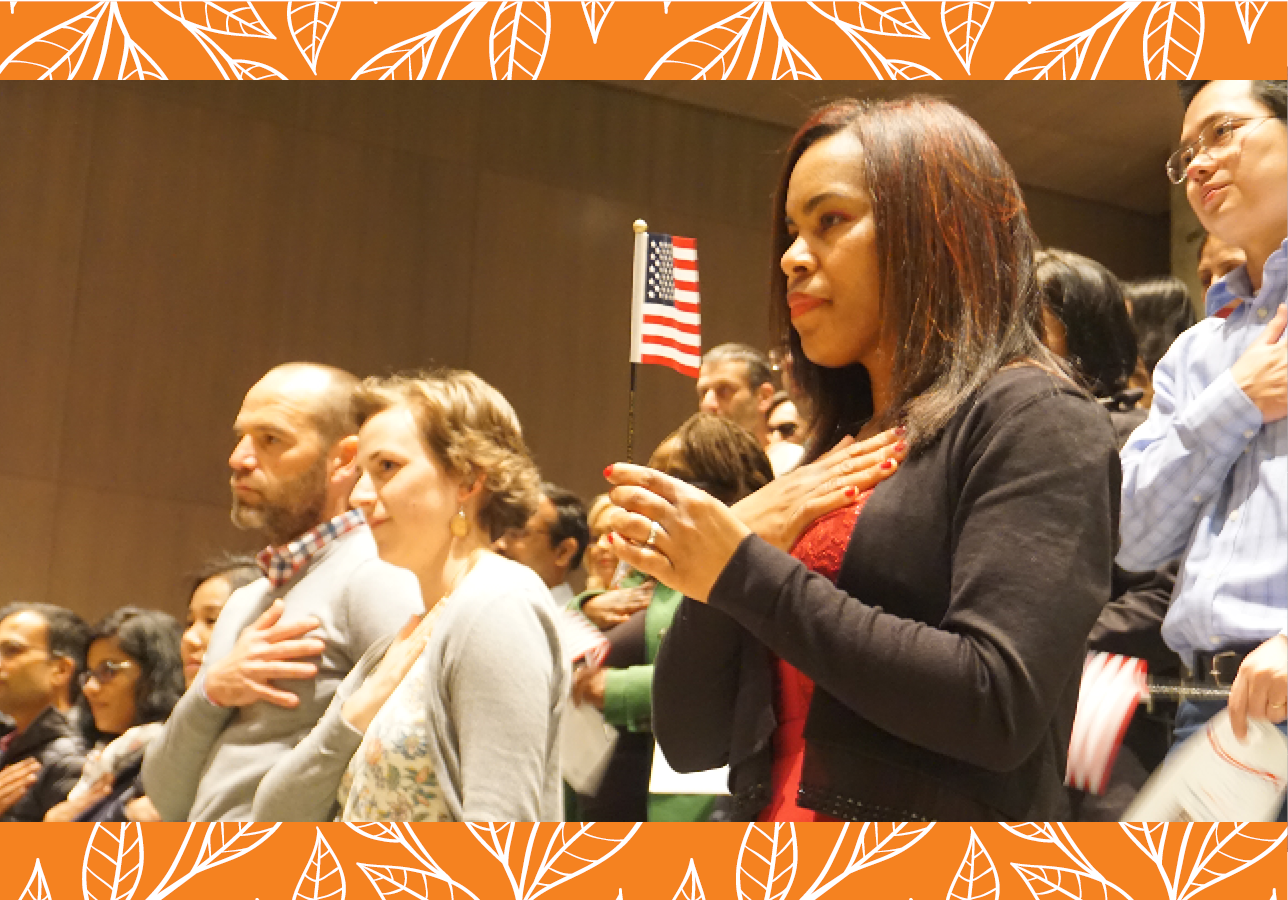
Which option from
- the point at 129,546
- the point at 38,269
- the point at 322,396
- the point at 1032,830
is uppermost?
the point at 38,269

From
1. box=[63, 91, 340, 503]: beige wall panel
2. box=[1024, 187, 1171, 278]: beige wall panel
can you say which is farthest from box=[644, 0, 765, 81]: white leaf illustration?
box=[63, 91, 340, 503]: beige wall panel

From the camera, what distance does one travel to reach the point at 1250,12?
1503 mm

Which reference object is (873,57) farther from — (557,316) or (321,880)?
(557,316)

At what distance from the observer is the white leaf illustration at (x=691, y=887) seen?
3.88 feet

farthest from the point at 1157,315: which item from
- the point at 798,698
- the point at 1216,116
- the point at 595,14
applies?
the point at 798,698

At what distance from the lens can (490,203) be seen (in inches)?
188

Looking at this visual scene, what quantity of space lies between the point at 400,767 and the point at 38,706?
270cm

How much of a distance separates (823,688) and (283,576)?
1.52 metres

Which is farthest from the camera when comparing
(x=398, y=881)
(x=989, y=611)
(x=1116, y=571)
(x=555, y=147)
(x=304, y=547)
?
(x=555, y=147)

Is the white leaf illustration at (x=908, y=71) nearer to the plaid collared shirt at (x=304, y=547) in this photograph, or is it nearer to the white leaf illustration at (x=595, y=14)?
the white leaf illustration at (x=595, y=14)

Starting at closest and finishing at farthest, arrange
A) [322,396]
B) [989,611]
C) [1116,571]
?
1. [989,611]
2. [1116,571]
3. [322,396]

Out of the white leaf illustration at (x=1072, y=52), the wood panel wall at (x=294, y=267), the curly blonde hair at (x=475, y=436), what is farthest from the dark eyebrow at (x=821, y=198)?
the wood panel wall at (x=294, y=267)

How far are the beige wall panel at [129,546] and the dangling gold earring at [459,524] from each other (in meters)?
2.57

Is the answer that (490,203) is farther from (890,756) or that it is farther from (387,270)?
(890,756)
